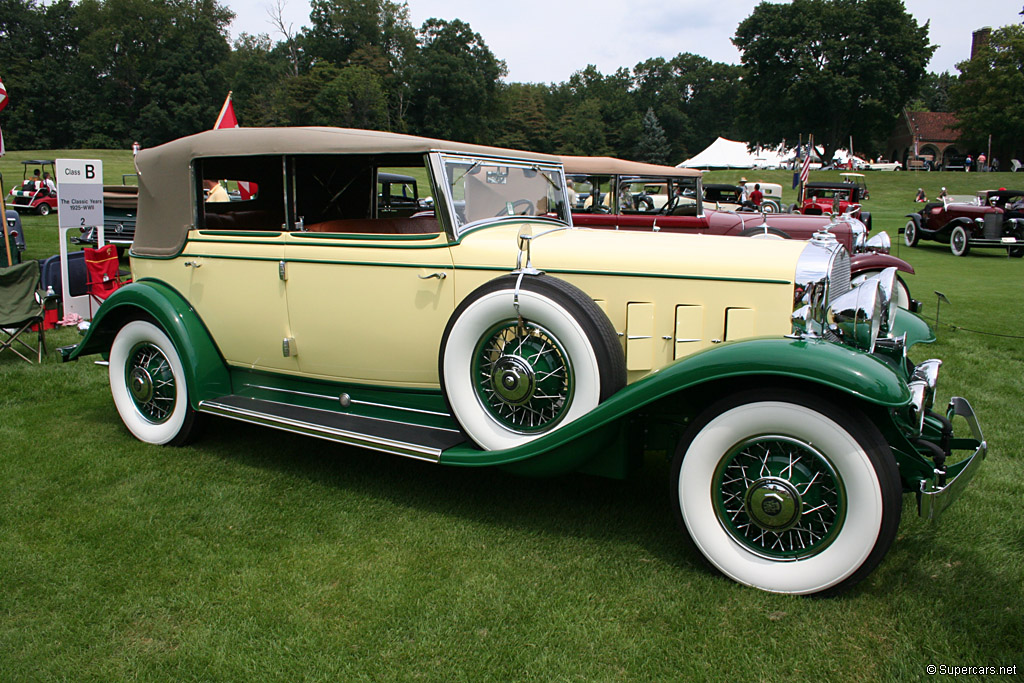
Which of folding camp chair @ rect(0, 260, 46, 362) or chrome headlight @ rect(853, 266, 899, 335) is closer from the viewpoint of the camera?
chrome headlight @ rect(853, 266, 899, 335)

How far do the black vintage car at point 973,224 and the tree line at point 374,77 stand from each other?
121ft

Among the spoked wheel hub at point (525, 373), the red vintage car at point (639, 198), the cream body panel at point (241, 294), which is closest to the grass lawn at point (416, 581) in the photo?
the spoked wheel hub at point (525, 373)

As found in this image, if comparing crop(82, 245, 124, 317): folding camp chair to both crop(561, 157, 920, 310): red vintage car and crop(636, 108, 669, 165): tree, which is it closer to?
crop(561, 157, 920, 310): red vintage car

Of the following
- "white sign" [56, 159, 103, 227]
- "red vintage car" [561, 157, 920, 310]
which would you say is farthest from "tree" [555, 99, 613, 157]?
"white sign" [56, 159, 103, 227]

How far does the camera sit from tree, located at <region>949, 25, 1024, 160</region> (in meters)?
45.0

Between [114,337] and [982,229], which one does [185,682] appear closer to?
[114,337]

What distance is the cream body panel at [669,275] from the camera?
3.11 meters

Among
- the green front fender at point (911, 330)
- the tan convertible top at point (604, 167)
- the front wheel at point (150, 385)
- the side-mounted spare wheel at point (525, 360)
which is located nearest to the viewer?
the side-mounted spare wheel at point (525, 360)

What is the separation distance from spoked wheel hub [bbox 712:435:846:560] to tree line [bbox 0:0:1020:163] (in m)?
55.2

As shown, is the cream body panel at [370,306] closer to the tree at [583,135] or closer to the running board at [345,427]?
the running board at [345,427]

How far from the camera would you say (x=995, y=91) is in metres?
45.8

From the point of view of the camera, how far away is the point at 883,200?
35438 millimetres

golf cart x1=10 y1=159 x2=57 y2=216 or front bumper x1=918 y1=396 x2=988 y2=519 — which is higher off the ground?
golf cart x1=10 y1=159 x2=57 y2=216

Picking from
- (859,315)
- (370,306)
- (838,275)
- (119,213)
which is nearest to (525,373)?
(370,306)
